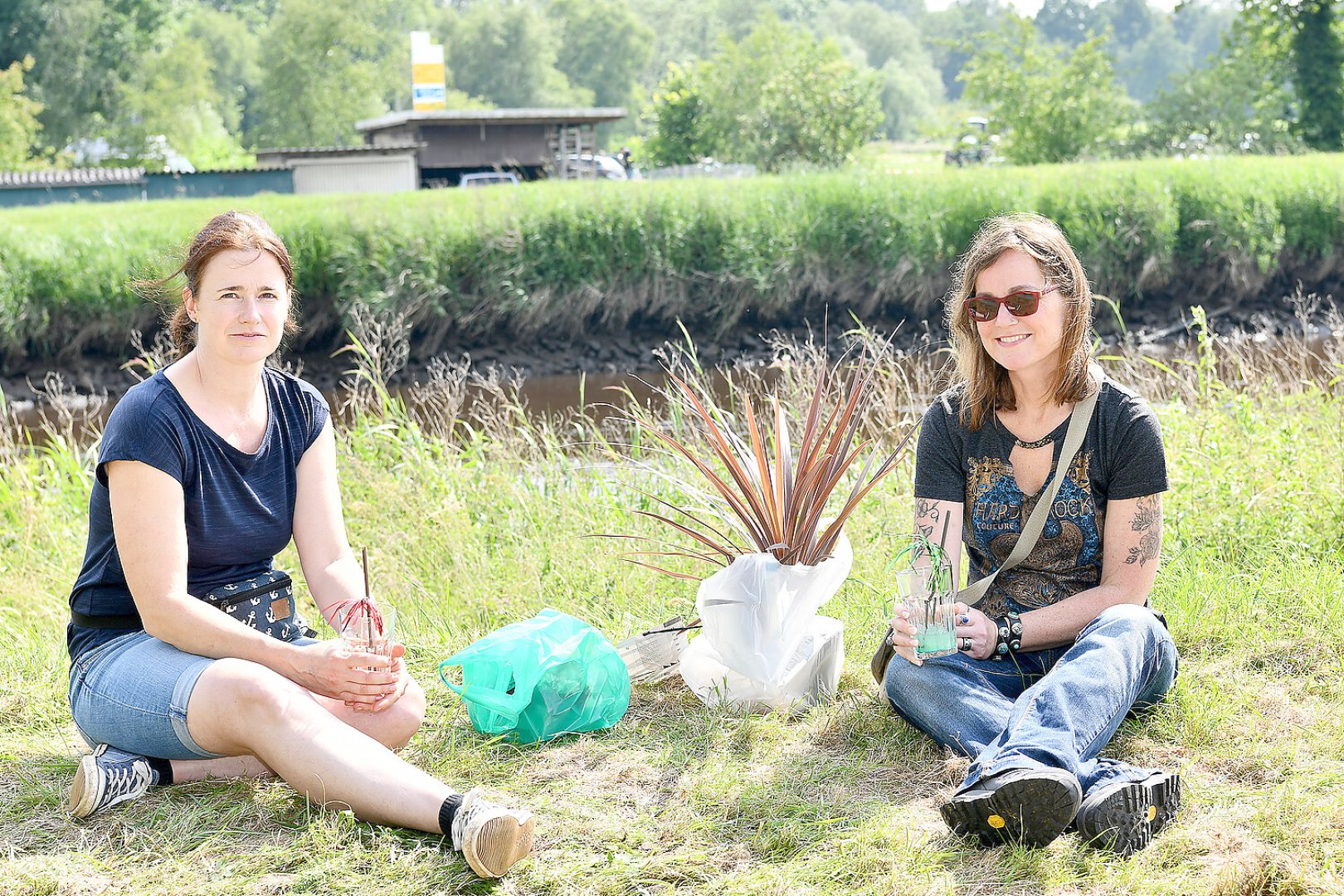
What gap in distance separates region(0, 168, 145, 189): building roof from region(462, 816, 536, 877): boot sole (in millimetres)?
23083

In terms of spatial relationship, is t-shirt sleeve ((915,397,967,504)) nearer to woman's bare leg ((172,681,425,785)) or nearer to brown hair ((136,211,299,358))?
woman's bare leg ((172,681,425,785))

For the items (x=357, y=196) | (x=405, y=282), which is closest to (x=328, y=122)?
(x=357, y=196)

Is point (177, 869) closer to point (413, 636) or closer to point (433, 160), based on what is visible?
point (413, 636)

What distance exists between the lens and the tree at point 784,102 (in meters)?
24.0

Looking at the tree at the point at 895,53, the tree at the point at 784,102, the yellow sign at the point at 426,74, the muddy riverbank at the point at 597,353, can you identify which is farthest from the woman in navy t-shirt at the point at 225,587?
the tree at the point at 895,53

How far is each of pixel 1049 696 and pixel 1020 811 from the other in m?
0.29

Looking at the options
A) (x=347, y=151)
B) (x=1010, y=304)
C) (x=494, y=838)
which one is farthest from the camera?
(x=347, y=151)

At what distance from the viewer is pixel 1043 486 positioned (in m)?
2.79

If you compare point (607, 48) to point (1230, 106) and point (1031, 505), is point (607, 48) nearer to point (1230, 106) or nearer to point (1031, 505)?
point (1230, 106)

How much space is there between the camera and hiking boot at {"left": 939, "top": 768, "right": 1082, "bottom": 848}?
2.15 meters

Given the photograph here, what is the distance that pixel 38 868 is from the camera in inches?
90.0

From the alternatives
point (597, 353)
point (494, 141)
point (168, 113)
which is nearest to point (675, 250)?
point (597, 353)

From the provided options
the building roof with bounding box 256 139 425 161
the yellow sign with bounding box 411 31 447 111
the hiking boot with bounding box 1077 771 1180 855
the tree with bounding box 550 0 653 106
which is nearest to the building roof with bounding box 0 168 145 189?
the building roof with bounding box 256 139 425 161

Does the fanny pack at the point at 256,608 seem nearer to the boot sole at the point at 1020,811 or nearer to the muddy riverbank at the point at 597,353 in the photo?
the boot sole at the point at 1020,811
